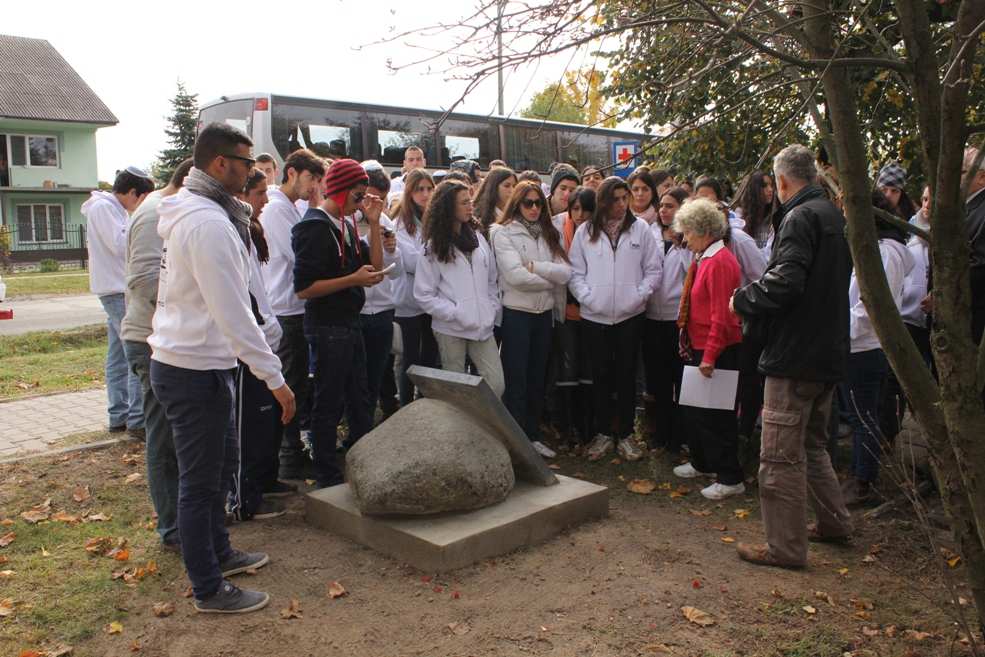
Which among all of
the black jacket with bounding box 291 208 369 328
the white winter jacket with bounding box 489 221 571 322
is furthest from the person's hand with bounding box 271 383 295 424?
the white winter jacket with bounding box 489 221 571 322

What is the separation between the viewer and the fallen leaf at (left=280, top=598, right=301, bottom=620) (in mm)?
3873

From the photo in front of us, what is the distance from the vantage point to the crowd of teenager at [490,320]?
3816 millimetres

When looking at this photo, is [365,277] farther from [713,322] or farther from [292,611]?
[713,322]

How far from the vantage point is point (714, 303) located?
17.9ft

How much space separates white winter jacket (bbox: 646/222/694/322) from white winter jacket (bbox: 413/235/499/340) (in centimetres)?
134

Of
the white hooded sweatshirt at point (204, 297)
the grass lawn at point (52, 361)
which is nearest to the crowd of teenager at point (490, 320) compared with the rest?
the white hooded sweatshirt at point (204, 297)

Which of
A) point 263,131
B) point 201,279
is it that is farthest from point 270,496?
point 263,131

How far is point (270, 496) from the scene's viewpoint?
218 inches

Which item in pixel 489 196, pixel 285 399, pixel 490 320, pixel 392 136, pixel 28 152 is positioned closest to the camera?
pixel 285 399

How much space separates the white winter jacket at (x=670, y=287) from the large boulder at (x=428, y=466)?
215 cm

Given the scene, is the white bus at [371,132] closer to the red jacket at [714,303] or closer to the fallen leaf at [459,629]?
the red jacket at [714,303]

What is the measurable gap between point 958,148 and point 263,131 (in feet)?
50.5

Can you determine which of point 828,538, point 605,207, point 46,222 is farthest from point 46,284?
point 828,538

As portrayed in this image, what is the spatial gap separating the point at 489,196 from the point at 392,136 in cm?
1257
